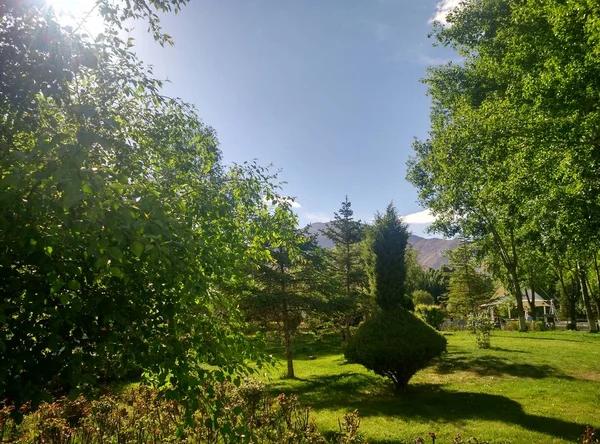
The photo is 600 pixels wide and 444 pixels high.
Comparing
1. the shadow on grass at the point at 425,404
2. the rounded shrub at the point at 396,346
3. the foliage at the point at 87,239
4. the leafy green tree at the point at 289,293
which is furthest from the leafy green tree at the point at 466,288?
the foliage at the point at 87,239

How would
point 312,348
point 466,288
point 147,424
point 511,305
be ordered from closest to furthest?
1. point 147,424
2. point 312,348
3. point 466,288
4. point 511,305

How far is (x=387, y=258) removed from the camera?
14617 millimetres

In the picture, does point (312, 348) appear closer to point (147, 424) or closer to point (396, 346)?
point (396, 346)

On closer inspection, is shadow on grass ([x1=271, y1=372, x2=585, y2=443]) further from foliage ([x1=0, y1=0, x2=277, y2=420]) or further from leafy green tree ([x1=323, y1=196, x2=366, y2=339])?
leafy green tree ([x1=323, y1=196, x2=366, y2=339])

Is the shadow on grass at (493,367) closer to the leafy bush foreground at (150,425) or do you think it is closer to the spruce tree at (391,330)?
the spruce tree at (391,330)

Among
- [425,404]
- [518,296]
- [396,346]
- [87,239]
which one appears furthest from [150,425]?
[518,296]

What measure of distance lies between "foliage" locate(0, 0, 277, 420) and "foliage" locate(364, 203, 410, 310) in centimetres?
999

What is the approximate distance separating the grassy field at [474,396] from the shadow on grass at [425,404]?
0.02 m

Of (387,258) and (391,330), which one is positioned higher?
(387,258)

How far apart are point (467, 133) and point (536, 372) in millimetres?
9359

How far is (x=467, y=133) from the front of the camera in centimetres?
1216

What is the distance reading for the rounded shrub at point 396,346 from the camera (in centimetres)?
1145

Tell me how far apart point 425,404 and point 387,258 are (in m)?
5.37

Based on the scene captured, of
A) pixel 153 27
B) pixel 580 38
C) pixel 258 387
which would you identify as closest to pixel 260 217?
pixel 153 27
